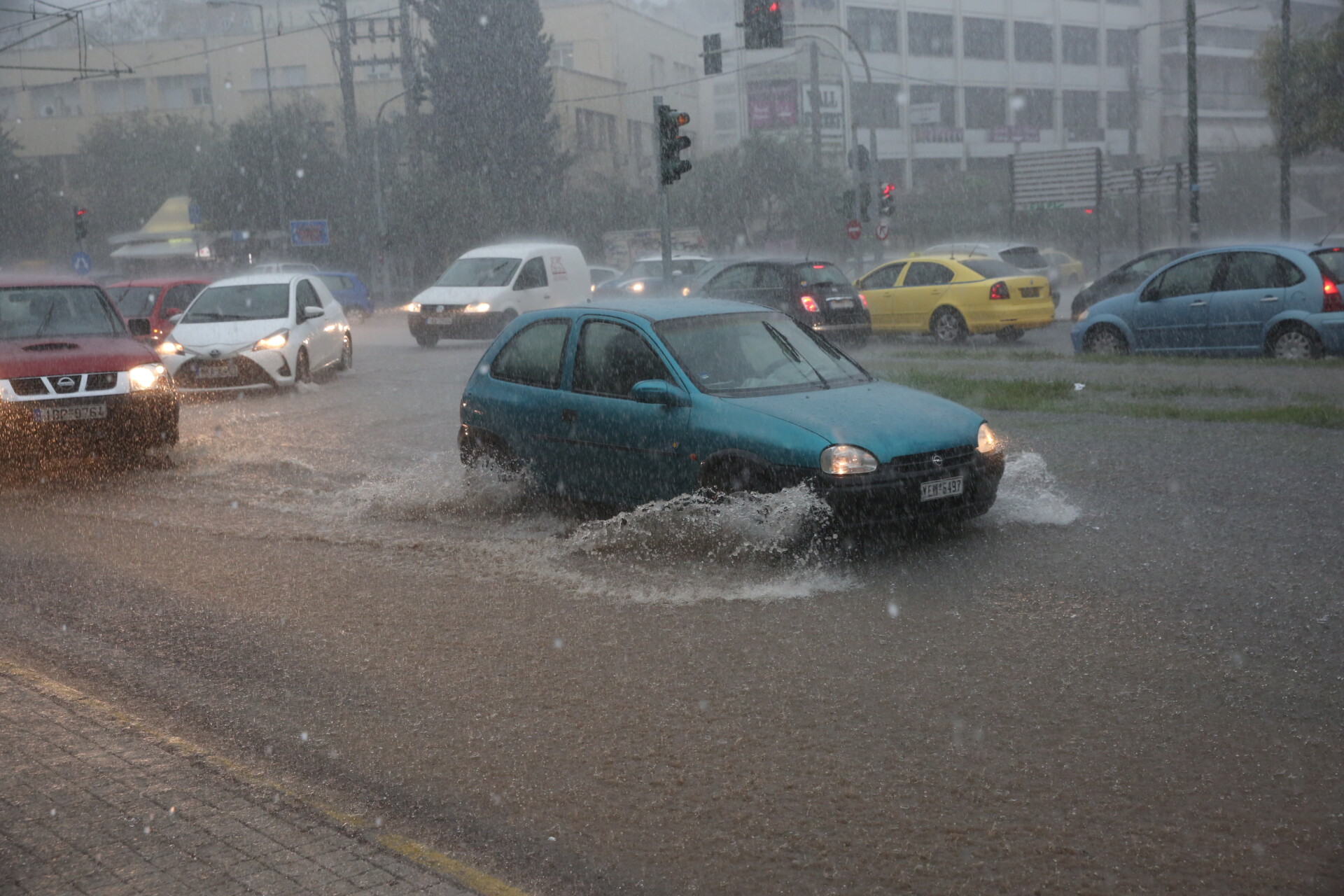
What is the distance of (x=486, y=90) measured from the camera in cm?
5694

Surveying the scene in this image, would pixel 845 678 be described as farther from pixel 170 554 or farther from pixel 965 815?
pixel 170 554

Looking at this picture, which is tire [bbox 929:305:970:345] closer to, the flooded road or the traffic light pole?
the traffic light pole

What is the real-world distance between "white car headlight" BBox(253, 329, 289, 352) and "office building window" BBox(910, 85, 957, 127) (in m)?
60.7

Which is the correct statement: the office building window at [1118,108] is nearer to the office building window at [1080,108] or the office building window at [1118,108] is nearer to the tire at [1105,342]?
the office building window at [1080,108]

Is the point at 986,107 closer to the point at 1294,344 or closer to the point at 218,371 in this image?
the point at 1294,344

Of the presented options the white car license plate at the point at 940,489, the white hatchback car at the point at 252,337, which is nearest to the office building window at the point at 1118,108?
the white hatchback car at the point at 252,337

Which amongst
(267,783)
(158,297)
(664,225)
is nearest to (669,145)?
(664,225)

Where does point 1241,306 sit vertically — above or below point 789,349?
below

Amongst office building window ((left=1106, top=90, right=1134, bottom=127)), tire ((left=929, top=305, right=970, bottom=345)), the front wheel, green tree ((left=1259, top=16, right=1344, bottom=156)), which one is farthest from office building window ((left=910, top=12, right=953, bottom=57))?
the front wheel

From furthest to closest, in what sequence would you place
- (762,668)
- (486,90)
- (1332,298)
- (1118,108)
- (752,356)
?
(1118,108)
(486,90)
(1332,298)
(752,356)
(762,668)

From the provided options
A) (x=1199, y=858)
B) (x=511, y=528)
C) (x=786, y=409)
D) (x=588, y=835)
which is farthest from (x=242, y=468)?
(x=1199, y=858)

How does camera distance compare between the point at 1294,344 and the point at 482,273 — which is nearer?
the point at 1294,344

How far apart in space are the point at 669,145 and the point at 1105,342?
6282 millimetres

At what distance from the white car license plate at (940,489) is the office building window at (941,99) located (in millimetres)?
69160
